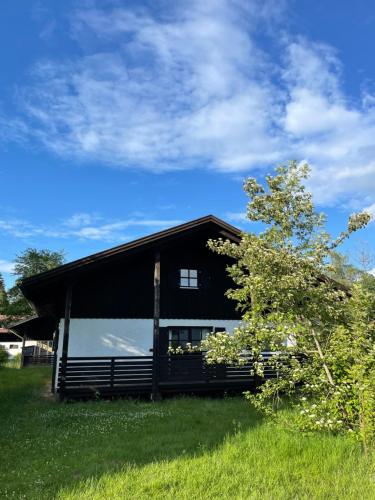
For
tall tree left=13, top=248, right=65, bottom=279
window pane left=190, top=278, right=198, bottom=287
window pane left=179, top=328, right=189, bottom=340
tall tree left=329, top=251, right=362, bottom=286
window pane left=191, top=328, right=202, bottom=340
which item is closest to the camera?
tall tree left=329, top=251, right=362, bottom=286

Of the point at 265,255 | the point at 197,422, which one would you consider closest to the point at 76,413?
the point at 197,422

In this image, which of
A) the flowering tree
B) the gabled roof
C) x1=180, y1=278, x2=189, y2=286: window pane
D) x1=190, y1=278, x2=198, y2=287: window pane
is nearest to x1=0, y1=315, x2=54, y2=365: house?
x1=180, y1=278, x2=189, y2=286: window pane

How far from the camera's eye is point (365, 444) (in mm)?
6270

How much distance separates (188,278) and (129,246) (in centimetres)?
323

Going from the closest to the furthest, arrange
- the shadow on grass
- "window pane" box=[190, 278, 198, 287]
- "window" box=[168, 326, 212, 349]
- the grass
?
the grass → the shadow on grass → "window" box=[168, 326, 212, 349] → "window pane" box=[190, 278, 198, 287]

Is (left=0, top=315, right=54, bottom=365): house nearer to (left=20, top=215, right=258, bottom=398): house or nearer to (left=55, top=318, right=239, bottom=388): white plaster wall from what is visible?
(left=20, top=215, right=258, bottom=398): house

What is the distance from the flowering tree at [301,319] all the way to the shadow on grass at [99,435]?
177 centimetres

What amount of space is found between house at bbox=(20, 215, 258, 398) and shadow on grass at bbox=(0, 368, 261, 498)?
42.6 inches

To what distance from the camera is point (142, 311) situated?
15.3 metres

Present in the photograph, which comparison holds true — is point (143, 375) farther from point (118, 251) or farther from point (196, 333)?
point (118, 251)

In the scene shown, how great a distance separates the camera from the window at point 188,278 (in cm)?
1589

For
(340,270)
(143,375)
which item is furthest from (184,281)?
(340,270)

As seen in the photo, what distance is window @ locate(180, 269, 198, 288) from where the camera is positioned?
626 inches

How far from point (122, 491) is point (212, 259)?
38.0 feet
